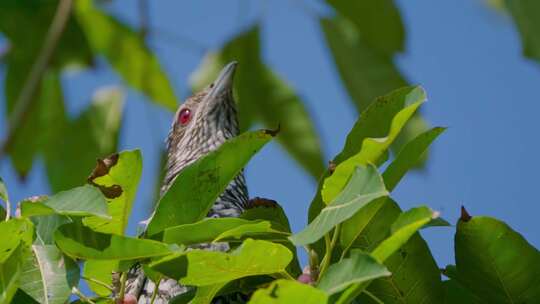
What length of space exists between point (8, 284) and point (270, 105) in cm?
256

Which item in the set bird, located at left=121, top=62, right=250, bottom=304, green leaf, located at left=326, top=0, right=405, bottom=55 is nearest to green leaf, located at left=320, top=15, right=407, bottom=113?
green leaf, located at left=326, top=0, right=405, bottom=55

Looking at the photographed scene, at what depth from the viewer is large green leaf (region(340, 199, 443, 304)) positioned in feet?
7.50

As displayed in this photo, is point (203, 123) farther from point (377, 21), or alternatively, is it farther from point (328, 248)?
point (328, 248)

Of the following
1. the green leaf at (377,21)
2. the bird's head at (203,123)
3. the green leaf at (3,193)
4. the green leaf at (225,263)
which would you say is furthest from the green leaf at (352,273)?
the bird's head at (203,123)

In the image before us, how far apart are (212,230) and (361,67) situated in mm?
2243

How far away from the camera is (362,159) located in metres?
2.15

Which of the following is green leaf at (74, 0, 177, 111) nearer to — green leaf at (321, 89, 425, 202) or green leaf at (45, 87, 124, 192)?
green leaf at (45, 87, 124, 192)

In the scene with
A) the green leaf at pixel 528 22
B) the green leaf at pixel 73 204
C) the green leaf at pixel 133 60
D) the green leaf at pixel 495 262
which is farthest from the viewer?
the green leaf at pixel 133 60

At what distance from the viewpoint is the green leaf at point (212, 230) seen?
221 cm

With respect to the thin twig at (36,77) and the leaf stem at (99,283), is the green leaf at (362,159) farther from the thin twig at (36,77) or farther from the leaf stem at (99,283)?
the thin twig at (36,77)

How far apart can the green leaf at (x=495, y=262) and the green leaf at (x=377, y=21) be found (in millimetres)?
1880

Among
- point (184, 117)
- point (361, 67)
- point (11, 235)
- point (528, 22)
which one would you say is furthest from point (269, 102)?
point (11, 235)

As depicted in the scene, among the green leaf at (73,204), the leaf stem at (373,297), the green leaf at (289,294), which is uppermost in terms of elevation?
the green leaf at (73,204)

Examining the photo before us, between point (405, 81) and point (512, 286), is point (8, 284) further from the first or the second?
point (405, 81)
